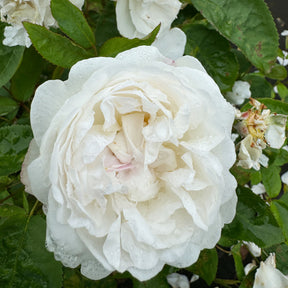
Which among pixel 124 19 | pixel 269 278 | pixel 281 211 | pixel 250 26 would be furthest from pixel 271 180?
pixel 124 19

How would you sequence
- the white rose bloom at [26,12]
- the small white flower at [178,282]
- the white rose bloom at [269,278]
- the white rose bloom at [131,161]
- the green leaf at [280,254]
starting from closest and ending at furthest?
the white rose bloom at [131,161] → the white rose bloom at [26,12] → the white rose bloom at [269,278] → the green leaf at [280,254] → the small white flower at [178,282]

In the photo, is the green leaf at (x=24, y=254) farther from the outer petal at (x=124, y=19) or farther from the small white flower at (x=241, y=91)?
the small white flower at (x=241, y=91)

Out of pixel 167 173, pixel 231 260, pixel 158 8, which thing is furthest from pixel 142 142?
pixel 231 260

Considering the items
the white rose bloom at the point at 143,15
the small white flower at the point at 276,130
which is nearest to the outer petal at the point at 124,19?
the white rose bloom at the point at 143,15

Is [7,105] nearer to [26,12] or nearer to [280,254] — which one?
[26,12]

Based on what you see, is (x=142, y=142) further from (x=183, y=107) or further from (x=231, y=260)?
(x=231, y=260)

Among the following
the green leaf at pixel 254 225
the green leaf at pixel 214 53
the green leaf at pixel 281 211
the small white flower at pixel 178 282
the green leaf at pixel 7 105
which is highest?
the green leaf at pixel 214 53

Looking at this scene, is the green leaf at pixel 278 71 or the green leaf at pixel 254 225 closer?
the green leaf at pixel 254 225

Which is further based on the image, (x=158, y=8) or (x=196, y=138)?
(x=158, y=8)
